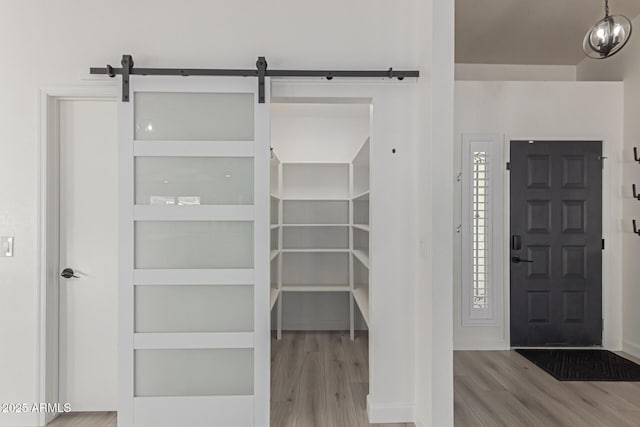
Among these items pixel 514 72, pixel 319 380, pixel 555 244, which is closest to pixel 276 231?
pixel 319 380

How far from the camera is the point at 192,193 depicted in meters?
2.38

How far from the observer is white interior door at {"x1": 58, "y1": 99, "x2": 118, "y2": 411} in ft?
8.43

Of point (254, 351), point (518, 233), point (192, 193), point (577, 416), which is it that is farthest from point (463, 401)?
point (192, 193)

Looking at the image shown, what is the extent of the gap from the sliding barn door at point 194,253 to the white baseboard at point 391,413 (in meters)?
0.71

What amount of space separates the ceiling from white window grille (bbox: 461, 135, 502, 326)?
1174 millimetres

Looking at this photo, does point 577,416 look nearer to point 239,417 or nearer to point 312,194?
point 239,417

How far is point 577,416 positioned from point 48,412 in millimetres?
3593

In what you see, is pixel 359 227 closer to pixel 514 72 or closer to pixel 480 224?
pixel 480 224

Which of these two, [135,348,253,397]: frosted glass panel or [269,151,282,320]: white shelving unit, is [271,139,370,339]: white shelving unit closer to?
[269,151,282,320]: white shelving unit

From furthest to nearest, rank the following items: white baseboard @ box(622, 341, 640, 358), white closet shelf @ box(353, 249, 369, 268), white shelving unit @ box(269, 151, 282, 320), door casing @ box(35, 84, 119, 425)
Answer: white shelving unit @ box(269, 151, 282, 320) → white baseboard @ box(622, 341, 640, 358) → white closet shelf @ box(353, 249, 369, 268) → door casing @ box(35, 84, 119, 425)

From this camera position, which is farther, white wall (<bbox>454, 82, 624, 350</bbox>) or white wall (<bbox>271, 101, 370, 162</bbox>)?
white wall (<bbox>271, 101, 370, 162</bbox>)

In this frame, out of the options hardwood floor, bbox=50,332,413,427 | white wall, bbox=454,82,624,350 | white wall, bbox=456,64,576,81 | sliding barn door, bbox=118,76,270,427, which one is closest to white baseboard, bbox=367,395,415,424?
hardwood floor, bbox=50,332,413,427

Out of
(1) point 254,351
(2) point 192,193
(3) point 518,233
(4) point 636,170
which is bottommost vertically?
(1) point 254,351

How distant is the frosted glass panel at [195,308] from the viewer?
2369mm
